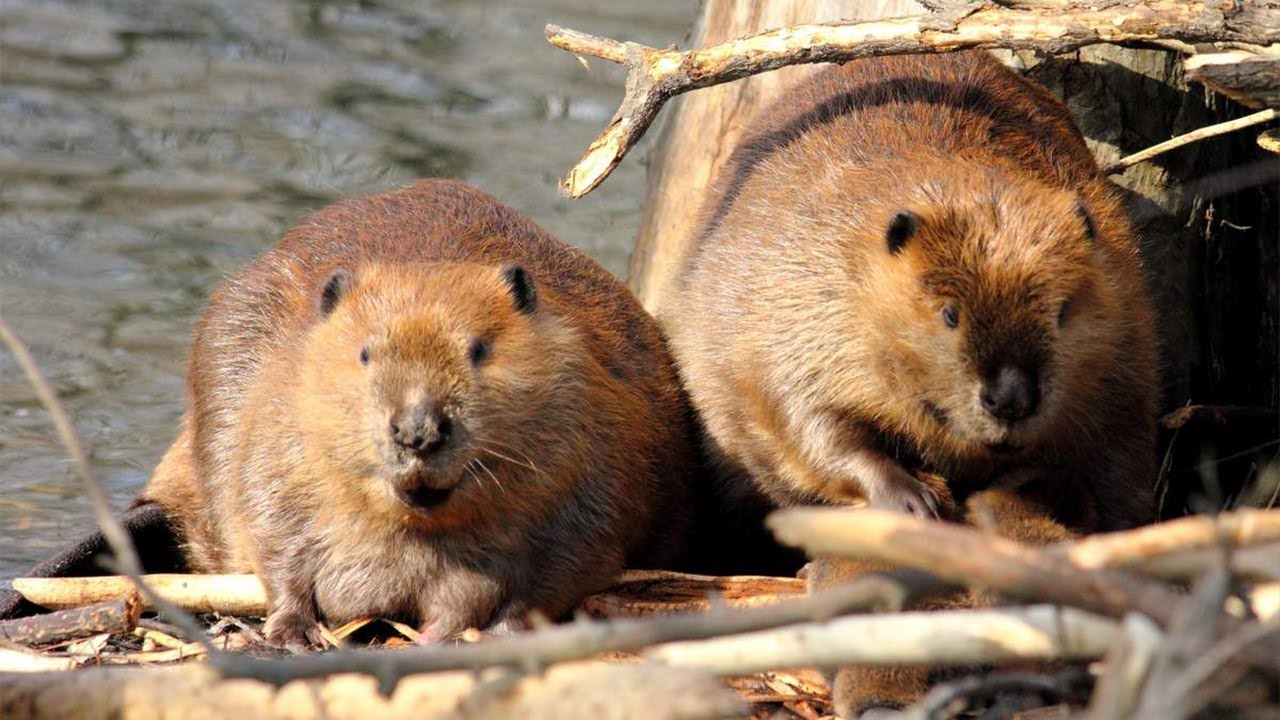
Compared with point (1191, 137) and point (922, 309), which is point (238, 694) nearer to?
point (922, 309)

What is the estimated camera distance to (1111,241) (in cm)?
602

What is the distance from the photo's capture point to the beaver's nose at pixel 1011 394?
16.7 feet

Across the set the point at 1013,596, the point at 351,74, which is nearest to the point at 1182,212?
the point at 1013,596

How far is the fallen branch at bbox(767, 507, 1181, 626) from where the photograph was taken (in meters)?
3.44

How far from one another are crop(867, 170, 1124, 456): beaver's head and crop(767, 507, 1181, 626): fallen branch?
5.29ft

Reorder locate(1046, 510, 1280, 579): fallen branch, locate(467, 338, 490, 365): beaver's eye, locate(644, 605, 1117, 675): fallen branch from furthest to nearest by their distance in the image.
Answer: locate(467, 338, 490, 365): beaver's eye → locate(644, 605, 1117, 675): fallen branch → locate(1046, 510, 1280, 579): fallen branch

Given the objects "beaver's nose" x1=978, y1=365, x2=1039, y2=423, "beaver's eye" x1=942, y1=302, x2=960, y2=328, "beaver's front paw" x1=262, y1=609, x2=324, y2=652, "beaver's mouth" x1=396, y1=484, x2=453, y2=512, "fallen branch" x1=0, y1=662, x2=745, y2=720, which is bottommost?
"beaver's front paw" x1=262, y1=609, x2=324, y2=652

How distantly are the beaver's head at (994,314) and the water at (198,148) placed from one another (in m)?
4.88

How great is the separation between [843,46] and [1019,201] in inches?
38.2

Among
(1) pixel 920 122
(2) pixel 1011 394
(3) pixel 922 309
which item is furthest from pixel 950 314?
(1) pixel 920 122

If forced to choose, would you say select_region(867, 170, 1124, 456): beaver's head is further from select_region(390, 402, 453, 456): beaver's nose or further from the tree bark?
the tree bark

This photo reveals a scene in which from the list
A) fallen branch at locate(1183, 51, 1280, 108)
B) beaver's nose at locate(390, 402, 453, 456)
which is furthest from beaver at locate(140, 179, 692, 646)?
fallen branch at locate(1183, 51, 1280, 108)

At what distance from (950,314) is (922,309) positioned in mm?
113

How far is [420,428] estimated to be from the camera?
491 cm
